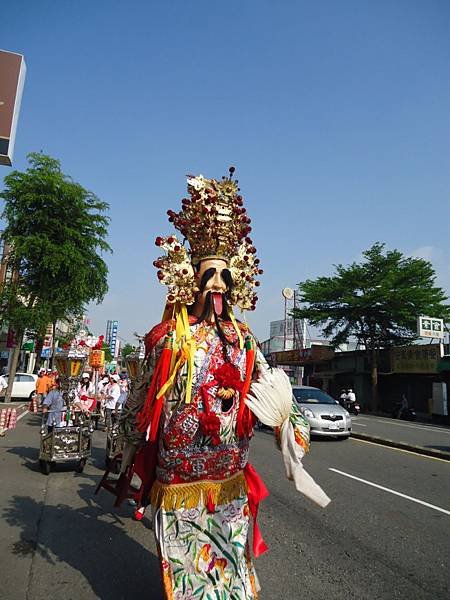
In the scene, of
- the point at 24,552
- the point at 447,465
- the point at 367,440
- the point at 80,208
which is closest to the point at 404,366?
the point at 367,440

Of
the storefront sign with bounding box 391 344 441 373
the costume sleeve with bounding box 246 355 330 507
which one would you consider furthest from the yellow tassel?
the storefront sign with bounding box 391 344 441 373

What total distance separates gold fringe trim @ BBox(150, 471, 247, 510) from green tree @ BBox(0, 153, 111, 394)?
1777cm

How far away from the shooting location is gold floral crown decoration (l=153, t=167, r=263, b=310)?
3264 millimetres

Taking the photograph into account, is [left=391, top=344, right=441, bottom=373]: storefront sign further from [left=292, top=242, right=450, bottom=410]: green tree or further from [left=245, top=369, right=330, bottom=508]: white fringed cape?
[left=245, top=369, right=330, bottom=508]: white fringed cape

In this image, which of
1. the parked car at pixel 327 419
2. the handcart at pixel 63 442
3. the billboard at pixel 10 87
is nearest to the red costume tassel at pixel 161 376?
the handcart at pixel 63 442

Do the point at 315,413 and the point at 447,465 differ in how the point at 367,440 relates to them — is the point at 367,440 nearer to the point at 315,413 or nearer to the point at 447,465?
the point at 315,413

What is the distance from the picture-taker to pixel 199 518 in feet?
9.10

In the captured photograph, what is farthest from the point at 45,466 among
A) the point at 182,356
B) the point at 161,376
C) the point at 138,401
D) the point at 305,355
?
the point at 305,355

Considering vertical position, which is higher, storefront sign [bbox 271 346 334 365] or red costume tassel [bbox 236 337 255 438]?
storefront sign [bbox 271 346 334 365]

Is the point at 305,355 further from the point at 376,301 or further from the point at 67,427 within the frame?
the point at 67,427

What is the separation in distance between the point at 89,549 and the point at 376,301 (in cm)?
2577

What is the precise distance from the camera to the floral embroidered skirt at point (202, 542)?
8.76ft

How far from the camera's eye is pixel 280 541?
4.45m

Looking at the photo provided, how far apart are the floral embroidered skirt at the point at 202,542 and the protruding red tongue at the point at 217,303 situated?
1160 mm
